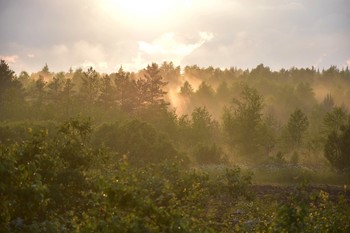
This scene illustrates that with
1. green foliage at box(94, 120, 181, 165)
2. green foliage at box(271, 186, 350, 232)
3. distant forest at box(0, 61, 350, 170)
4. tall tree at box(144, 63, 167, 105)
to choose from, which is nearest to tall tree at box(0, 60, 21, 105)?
distant forest at box(0, 61, 350, 170)

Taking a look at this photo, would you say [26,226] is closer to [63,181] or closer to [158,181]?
[63,181]

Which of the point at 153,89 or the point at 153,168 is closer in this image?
the point at 153,168

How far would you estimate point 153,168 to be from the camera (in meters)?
15.2

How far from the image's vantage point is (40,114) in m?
48.7

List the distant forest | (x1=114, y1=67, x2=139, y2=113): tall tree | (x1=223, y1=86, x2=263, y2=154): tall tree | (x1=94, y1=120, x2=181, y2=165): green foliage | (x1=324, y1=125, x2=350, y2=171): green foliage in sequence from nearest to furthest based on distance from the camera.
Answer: (x1=94, y1=120, x2=181, y2=165): green foliage, (x1=324, y1=125, x2=350, y2=171): green foliage, the distant forest, (x1=223, y1=86, x2=263, y2=154): tall tree, (x1=114, y1=67, x2=139, y2=113): tall tree

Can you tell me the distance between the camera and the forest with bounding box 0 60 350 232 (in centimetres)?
852

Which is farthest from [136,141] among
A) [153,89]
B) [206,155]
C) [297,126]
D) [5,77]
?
[5,77]

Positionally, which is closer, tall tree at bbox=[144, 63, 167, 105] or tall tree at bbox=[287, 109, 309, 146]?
tall tree at bbox=[287, 109, 309, 146]

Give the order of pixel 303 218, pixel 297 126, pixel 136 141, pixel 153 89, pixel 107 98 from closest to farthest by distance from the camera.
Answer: pixel 303 218 → pixel 136 141 → pixel 297 126 → pixel 107 98 → pixel 153 89

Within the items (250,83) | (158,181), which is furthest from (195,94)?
(158,181)

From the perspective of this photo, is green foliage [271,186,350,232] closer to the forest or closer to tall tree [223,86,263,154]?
the forest

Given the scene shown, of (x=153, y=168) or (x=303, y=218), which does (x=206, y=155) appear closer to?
(x=153, y=168)

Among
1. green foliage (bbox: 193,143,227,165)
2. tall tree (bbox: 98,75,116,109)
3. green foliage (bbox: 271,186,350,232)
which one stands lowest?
green foliage (bbox: 193,143,227,165)

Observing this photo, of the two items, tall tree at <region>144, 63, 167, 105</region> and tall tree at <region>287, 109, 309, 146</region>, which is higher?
tall tree at <region>144, 63, 167, 105</region>
